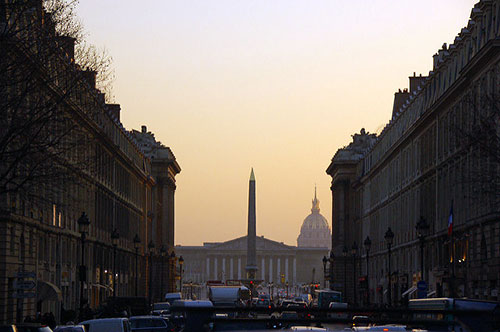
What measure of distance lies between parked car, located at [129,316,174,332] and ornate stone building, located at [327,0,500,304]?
42.0ft

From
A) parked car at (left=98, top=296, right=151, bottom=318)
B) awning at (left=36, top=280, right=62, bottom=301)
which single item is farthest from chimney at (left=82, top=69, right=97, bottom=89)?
awning at (left=36, top=280, right=62, bottom=301)

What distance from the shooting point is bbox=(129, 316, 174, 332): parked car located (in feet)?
148

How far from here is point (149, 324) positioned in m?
45.9

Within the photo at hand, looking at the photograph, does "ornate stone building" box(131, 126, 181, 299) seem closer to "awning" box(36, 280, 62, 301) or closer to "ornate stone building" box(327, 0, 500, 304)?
"ornate stone building" box(327, 0, 500, 304)

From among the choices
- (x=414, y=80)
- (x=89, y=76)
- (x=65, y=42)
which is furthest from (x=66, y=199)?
(x=414, y=80)

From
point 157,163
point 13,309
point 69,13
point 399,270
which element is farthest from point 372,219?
point 69,13

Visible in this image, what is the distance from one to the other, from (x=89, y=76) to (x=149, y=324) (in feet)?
33.5

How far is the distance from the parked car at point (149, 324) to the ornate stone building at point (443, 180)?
504 inches

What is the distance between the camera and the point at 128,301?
68.0m

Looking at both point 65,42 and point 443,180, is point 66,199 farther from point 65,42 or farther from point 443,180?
point 65,42

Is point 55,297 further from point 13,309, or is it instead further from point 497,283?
point 497,283

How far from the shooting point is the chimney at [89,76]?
40497 millimetres

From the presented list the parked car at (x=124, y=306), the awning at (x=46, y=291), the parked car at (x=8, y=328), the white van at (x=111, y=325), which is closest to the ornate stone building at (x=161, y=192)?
the parked car at (x=124, y=306)

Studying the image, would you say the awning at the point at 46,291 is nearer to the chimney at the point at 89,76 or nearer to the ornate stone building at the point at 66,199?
the ornate stone building at the point at 66,199
